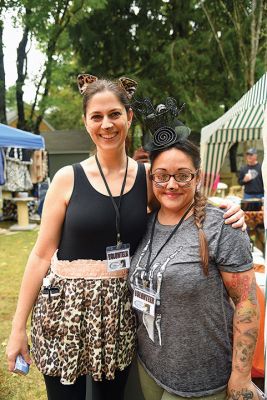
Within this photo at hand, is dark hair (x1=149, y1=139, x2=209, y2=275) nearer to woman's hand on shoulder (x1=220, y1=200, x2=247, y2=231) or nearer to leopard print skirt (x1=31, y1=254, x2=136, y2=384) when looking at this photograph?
woman's hand on shoulder (x1=220, y1=200, x2=247, y2=231)

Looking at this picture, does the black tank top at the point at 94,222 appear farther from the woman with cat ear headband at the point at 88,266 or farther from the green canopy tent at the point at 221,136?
the green canopy tent at the point at 221,136

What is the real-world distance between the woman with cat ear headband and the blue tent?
5.78 meters

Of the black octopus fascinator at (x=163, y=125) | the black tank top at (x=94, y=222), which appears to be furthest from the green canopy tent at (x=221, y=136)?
the black tank top at (x=94, y=222)

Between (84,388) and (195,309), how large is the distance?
27.2 inches

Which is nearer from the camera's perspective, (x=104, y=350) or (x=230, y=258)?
(x=230, y=258)

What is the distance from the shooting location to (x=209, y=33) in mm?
17453

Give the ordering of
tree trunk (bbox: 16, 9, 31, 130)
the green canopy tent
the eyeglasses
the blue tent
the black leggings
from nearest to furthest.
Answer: the eyeglasses < the black leggings < the blue tent < the green canopy tent < tree trunk (bbox: 16, 9, 31, 130)

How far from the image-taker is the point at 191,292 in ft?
4.66

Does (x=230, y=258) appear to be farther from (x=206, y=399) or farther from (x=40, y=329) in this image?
(x=40, y=329)

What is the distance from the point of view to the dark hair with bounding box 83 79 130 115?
1.64m

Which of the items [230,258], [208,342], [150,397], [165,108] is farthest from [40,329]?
[165,108]

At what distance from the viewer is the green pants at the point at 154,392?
1499 mm

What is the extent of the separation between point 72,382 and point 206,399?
56cm

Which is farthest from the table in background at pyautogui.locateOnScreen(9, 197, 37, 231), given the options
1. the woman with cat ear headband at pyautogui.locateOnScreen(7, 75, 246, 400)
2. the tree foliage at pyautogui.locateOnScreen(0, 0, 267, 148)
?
the woman with cat ear headband at pyautogui.locateOnScreen(7, 75, 246, 400)
